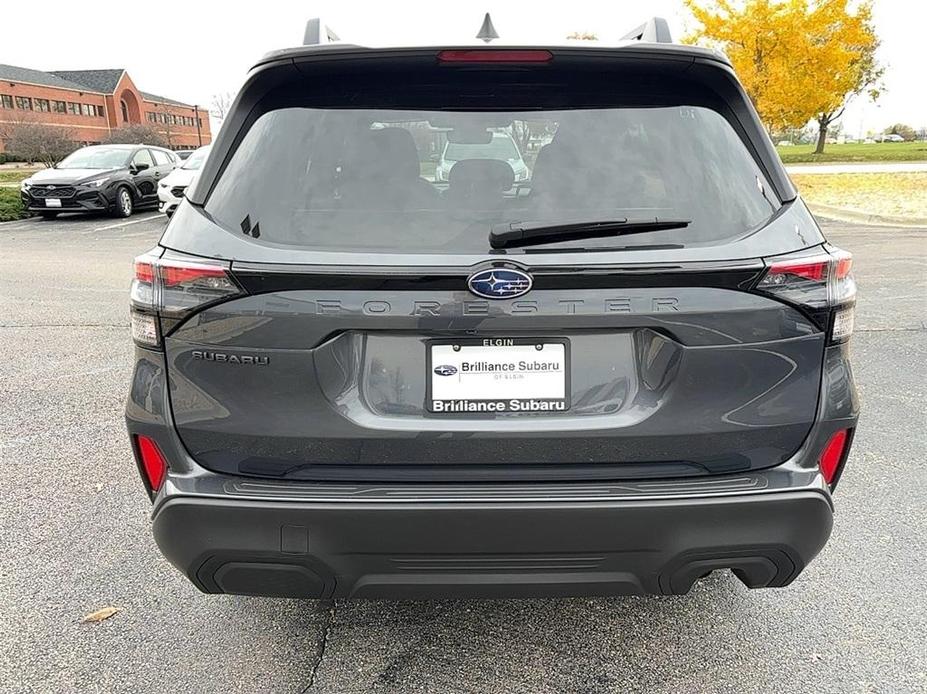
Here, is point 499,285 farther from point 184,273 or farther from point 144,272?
point 144,272

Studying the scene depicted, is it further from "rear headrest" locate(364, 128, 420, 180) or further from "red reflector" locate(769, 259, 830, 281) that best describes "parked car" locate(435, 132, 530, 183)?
"red reflector" locate(769, 259, 830, 281)

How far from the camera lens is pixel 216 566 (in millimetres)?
2008

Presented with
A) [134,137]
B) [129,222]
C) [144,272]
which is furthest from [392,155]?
[134,137]

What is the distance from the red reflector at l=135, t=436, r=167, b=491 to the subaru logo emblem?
98cm

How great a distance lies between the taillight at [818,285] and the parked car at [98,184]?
17.5 m

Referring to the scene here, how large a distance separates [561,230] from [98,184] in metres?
17.3

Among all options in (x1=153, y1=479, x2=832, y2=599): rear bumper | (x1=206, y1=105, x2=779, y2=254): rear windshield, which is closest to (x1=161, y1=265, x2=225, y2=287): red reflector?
(x1=206, y1=105, x2=779, y2=254): rear windshield

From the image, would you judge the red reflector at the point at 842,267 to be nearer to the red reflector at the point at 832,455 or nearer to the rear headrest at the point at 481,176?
the red reflector at the point at 832,455

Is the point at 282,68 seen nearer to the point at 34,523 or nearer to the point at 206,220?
the point at 206,220

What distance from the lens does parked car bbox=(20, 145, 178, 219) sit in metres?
16.4

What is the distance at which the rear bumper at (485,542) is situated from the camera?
1878 mm

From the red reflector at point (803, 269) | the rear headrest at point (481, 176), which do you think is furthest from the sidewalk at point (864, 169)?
the rear headrest at point (481, 176)

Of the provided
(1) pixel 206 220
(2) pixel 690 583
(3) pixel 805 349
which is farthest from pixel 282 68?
(2) pixel 690 583

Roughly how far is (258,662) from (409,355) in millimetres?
1267
